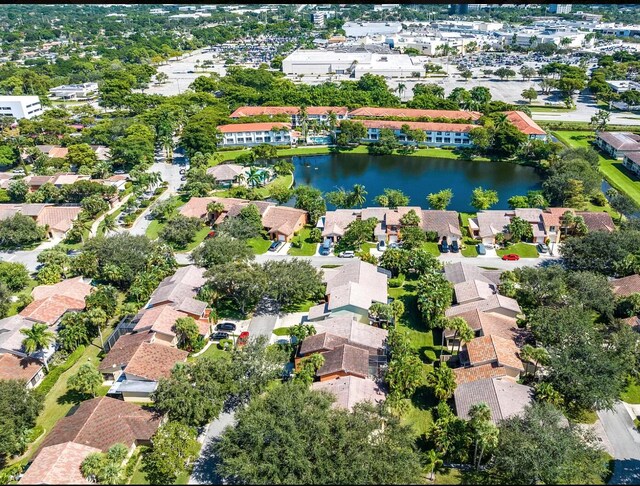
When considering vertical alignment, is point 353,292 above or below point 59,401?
above


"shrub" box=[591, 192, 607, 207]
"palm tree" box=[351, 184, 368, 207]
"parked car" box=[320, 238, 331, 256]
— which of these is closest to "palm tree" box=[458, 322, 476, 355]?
"parked car" box=[320, 238, 331, 256]

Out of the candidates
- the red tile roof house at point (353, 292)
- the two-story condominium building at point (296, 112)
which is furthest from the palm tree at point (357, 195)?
the two-story condominium building at point (296, 112)

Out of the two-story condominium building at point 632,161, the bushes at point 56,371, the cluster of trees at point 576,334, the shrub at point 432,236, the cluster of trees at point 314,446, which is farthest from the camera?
the two-story condominium building at point 632,161

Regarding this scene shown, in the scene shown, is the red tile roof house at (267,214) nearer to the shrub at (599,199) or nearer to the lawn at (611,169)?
the shrub at (599,199)

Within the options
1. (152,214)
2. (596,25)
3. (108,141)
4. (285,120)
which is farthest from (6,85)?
(596,25)

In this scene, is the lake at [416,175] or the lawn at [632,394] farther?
the lake at [416,175]

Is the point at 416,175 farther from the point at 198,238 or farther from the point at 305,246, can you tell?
the point at 198,238

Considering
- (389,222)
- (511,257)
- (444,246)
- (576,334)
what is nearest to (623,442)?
(576,334)
